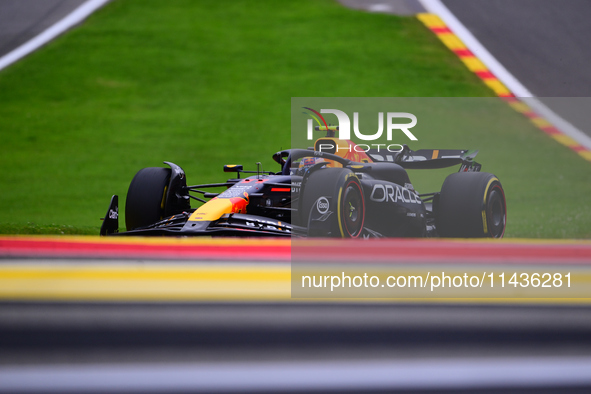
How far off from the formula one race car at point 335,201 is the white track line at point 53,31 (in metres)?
9.75

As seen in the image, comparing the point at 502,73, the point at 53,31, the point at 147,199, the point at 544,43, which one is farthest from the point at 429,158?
the point at 53,31

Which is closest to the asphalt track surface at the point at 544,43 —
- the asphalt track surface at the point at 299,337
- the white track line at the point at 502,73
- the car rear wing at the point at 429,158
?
the white track line at the point at 502,73

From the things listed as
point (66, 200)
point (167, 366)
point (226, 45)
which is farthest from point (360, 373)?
point (226, 45)

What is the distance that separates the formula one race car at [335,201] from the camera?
334 centimetres

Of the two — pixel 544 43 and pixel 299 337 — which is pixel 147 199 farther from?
pixel 544 43

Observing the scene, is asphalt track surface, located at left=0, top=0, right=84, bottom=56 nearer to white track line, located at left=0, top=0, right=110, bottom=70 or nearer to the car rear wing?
white track line, located at left=0, top=0, right=110, bottom=70

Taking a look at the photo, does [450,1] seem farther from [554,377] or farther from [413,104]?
[554,377]

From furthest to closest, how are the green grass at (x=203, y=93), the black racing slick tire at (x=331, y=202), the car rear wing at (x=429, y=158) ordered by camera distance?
the green grass at (x=203, y=93) < the car rear wing at (x=429, y=158) < the black racing slick tire at (x=331, y=202)

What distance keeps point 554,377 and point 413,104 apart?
9960 millimetres

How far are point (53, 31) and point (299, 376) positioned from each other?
45.7ft

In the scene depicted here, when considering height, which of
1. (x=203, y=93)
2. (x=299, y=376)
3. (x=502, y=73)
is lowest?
(x=299, y=376)

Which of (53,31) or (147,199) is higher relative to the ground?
(53,31)

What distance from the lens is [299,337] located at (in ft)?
5.31

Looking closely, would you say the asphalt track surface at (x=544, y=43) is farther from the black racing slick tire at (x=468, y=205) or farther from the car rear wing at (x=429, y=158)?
the black racing slick tire at (x=468, y=205)
